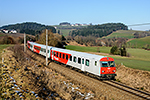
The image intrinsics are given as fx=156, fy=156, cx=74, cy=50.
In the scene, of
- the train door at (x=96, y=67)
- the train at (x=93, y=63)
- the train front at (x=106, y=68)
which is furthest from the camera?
the train door at (x=96, y=67)

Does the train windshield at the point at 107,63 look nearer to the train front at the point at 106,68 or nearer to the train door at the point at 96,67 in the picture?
the train front at the point at 106,68

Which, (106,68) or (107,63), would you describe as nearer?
(106,68)

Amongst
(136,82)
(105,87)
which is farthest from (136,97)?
(136,82)

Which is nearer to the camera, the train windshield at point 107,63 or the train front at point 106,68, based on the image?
the train front at point 106,68

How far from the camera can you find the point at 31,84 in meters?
11.9

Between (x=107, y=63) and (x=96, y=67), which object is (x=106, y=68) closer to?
(x=107, y=63)

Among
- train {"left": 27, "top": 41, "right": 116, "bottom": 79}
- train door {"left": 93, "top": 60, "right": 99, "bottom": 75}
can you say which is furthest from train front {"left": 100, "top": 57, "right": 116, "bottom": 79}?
train door {"left": 93, "top": 60, "right": 99, "bottom": 75}

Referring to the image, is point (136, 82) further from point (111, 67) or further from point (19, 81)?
point (19, 81)

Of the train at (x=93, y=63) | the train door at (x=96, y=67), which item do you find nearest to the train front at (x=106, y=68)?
the train at (x=93, y=63)

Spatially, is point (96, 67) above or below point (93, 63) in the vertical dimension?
below

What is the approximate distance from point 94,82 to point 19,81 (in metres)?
7.26

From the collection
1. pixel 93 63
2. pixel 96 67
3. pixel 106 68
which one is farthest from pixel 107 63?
pixel 93 63

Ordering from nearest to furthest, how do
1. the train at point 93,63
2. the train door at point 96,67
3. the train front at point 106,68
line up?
the train front at point 106,68
the train at point 93,63
the train door at point 96,67

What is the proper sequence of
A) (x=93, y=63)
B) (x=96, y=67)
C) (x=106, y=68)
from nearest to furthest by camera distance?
1. (x=106, y=68)
2. (x=96, y=67)
3. (x=93, y=63)
